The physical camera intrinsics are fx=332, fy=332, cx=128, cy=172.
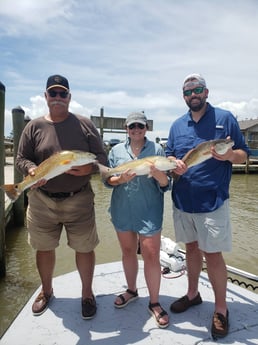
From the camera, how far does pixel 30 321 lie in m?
3.44

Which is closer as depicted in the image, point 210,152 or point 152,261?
point 210,152

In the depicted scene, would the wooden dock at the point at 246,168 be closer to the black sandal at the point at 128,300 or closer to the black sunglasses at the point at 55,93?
the black sandal at the point at 128,300


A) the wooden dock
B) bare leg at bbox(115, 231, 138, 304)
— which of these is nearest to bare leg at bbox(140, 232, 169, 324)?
bare leg at bbox(115, 231, 138, 304)

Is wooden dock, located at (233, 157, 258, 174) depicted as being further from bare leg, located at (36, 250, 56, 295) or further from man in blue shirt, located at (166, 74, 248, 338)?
bare leg, located at (36, 250, 56, 295)

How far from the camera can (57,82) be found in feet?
11.1

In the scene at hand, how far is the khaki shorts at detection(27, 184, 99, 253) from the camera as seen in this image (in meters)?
3.49

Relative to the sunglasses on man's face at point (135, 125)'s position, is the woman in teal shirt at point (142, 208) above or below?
below

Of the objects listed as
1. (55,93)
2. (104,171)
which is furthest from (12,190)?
(55,93)

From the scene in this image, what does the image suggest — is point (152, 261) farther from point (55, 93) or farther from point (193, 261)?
point (55, 93)

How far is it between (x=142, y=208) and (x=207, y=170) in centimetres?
76

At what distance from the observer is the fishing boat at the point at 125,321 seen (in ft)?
10.2

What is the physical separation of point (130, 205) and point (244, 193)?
592 inches

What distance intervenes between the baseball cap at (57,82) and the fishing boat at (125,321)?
2.41 m

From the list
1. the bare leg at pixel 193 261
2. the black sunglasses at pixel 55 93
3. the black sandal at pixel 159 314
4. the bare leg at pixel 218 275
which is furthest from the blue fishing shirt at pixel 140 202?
the black sunglasses at pixel 55 93
